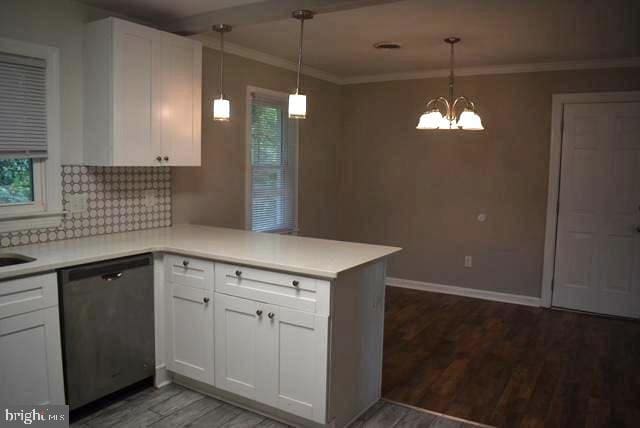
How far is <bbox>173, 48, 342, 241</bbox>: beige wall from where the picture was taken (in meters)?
4.09

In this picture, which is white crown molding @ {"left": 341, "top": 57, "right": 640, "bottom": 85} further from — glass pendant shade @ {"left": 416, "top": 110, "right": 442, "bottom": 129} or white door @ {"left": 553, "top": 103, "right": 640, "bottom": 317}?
glass pendant shade @ {"left": 416, "top": 110, "right": 442, "bottom": 129}

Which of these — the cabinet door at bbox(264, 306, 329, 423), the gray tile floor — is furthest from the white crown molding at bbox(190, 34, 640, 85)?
the gray tile floor

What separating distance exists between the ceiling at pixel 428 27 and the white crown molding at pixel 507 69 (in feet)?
0.27

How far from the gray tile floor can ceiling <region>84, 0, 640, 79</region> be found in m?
2.30

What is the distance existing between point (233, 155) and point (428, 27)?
1924 millimetres

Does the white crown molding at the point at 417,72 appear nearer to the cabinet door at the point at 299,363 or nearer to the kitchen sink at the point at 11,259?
the kitchen sink at the point at 11,259

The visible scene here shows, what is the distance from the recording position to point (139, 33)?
320cm

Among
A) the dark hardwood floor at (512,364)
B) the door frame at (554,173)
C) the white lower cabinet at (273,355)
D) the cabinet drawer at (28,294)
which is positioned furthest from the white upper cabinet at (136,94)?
the door frame at (554,173)

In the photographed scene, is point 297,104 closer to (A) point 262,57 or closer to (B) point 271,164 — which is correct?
(A) point 262,57

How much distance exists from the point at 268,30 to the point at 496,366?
117 inches

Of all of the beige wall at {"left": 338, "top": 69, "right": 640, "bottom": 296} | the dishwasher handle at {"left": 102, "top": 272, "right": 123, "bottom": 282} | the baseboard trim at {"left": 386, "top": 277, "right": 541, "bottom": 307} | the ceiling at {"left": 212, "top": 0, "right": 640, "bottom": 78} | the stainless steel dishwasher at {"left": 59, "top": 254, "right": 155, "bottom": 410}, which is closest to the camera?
the stainless steel dishwasher at {"left": 59, "top": 254, "right": 155, "bottom": 410}

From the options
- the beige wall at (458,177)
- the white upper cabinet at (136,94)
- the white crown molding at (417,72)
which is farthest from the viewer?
the beige wall at (458,177)

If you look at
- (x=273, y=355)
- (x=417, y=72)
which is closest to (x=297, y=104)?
(x=273, y=355)

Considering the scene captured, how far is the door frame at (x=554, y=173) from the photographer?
15.5ft
